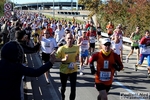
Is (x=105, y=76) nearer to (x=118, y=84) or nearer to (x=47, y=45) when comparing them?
(x=47, y=45)

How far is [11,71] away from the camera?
12.6ft

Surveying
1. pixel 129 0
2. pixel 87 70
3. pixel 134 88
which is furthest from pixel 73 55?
pixel 129 0

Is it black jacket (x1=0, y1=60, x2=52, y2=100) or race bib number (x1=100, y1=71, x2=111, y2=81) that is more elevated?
black jacket (x1=0, y1=60, x2=52, y2=100)

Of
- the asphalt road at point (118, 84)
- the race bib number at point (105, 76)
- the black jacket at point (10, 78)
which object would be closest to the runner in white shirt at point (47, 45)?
the asphalt road at point (118, 84)

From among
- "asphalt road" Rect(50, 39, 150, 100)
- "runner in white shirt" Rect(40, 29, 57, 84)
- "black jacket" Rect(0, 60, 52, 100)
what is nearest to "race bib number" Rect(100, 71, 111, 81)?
"asphalt road" Rect(50, 39, 150, 100)

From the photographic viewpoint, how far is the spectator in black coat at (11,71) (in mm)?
3766

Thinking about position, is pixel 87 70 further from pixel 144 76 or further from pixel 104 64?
pixel 104 64

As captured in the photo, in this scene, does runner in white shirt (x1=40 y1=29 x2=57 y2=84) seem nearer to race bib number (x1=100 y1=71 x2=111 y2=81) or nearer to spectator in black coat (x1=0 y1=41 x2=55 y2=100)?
race bib number (x1=100 y1=71 x2=111 y2=81)

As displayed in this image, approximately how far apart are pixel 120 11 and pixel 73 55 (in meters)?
23.1

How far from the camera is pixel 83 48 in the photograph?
484 inches

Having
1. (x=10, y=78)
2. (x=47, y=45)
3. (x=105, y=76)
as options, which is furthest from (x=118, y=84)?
(x=10, y=78)

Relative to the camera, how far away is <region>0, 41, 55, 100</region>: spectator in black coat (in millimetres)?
3766

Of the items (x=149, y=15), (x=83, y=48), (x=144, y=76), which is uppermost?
(x=149, y=15)

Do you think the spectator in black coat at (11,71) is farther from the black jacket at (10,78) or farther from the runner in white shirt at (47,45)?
the runner in white shirt at (47,45)
